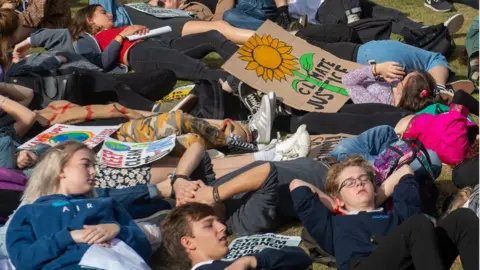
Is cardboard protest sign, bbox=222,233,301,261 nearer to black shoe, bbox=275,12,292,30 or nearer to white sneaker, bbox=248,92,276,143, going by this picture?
white sneaker, bbox=248,92,276,143

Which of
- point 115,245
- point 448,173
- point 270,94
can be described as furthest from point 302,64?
point 115,245

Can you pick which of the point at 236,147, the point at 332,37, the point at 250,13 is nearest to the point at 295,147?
the point at 236,147

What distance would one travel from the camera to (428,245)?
19.4 feet

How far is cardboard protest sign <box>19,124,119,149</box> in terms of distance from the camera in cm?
818

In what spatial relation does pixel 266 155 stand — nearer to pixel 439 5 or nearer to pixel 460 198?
pixel 460 198

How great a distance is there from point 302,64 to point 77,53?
2278mm

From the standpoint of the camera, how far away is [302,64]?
31.7 feet

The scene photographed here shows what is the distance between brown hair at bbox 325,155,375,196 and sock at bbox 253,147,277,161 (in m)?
1.07

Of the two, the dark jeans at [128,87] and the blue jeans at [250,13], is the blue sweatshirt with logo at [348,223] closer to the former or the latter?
the dark jeans at [128,87]

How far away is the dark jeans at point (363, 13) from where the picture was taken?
11438mm

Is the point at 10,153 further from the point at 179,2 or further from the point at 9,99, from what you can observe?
the point at 179,2

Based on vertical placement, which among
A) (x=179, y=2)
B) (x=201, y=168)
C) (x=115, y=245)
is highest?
(x=115, y=245)

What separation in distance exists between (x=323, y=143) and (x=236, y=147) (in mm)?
670

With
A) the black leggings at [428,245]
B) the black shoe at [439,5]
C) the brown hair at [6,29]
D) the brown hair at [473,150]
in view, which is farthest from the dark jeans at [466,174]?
the black shoe at [439,5]
